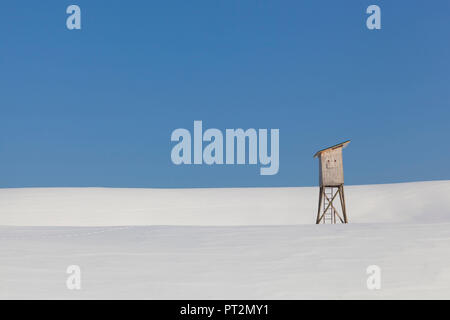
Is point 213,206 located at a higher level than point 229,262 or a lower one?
higher

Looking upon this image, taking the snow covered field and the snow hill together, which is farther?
the snow hill

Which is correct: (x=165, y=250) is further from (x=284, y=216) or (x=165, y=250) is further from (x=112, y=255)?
(x=284, y=216)

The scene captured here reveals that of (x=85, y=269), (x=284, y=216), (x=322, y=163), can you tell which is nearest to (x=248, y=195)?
(x=284, y=216)

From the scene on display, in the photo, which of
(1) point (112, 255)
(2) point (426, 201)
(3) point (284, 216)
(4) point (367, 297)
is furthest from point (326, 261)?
(2) point (426, 201)

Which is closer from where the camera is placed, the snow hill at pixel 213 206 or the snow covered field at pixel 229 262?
the snow covered field at pixel 229 262

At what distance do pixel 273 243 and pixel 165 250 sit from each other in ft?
7.46

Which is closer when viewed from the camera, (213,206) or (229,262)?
(229,262)

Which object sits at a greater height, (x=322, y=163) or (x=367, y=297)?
(x=322, y=163)

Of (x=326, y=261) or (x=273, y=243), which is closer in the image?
(x=326, y=261)
